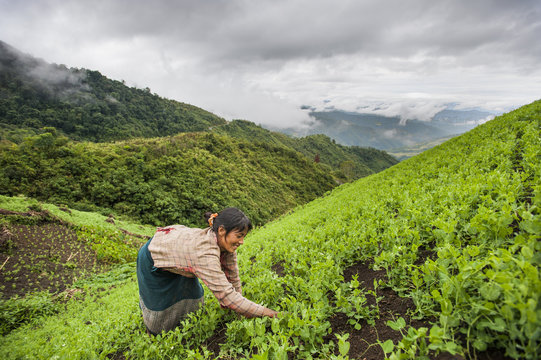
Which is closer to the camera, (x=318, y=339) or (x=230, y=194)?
(x=318, y=339)

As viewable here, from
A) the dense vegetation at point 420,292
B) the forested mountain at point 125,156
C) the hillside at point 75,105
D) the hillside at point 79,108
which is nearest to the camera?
the dense vegetation at point 420,292

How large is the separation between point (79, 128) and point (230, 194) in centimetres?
5864

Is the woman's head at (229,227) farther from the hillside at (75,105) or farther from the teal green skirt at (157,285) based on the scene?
the hillside at (75,105)

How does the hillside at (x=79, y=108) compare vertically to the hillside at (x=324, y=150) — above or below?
above

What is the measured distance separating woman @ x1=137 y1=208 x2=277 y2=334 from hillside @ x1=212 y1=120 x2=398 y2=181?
87.7 m

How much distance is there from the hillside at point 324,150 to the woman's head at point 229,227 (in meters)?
87.9

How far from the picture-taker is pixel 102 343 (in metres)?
3.25

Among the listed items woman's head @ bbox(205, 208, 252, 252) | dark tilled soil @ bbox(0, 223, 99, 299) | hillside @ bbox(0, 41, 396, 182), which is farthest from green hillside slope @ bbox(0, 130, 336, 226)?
woman's head @ bbox(205, 208, 252, 252)

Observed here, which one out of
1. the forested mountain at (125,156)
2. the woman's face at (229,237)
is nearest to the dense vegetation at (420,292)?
the woman's face at (229,237)

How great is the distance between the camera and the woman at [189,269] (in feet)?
8.34

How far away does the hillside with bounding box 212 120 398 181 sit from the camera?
114000 mm

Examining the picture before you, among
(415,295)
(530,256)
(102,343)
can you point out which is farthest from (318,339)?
(102,343)

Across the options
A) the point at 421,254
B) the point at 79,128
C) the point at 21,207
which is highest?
the point at 79,128

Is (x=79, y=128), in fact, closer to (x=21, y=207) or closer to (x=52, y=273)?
(x=21, y=207)
